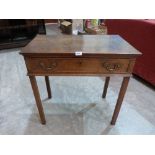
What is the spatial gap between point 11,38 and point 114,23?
77.4 inches

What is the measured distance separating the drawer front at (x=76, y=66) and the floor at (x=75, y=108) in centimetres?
52

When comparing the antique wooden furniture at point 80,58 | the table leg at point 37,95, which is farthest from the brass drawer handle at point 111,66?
the table leg at point 37,95

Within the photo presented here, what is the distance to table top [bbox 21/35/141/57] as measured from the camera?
37.3 inches

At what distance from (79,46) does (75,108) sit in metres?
0.67

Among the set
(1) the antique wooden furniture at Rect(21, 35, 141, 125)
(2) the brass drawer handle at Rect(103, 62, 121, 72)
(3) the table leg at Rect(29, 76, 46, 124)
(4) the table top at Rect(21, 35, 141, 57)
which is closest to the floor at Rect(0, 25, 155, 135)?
(3) the table leg at Rect(29, 76, 46, 124)

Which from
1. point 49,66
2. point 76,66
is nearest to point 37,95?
point 49,66

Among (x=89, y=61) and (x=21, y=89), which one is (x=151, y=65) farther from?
(x=21, y=89)

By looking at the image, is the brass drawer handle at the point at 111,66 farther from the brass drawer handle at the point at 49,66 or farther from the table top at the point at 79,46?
the brass drawer handle at the point at 49,66

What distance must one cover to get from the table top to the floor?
65cm

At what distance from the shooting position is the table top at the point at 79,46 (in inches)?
37.3

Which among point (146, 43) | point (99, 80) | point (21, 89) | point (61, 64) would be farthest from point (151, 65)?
point (21, 89)

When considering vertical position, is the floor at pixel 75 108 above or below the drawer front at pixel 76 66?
below

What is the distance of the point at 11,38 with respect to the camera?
295cm

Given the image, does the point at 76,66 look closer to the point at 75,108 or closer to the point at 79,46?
the point at 79,46
